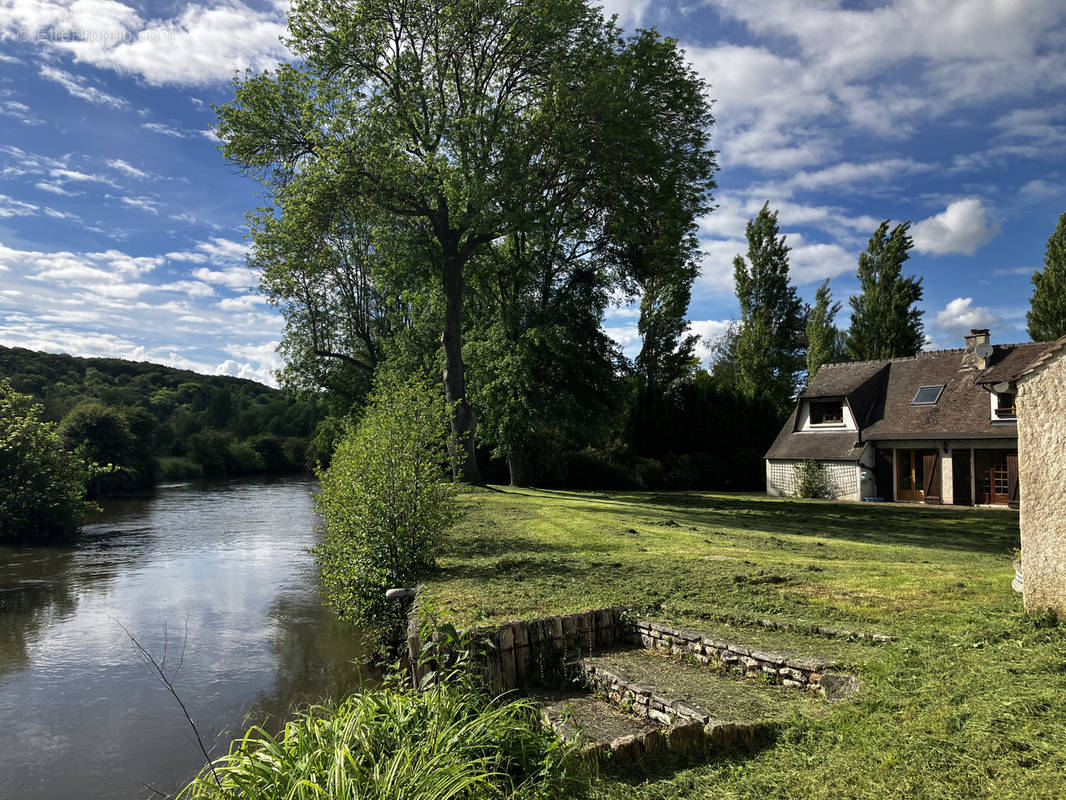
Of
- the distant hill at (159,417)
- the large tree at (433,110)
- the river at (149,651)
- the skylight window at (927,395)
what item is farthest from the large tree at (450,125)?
the distant hill at (159,417)

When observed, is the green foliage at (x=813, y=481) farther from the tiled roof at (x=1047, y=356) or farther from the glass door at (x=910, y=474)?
the tiled roof at (x=1047, y=356)

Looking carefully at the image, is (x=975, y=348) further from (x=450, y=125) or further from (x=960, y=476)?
(x=450, y=125)

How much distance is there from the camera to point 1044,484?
18.2ft

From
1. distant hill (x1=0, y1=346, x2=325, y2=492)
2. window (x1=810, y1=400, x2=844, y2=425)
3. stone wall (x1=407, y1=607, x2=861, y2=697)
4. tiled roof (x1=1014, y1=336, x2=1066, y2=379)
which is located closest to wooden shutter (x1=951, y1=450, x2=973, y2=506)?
window (x1=810, y1=400, x2=844, y2=425)

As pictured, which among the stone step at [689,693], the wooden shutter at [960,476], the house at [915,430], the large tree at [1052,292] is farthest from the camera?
the large tree at [1052,292]

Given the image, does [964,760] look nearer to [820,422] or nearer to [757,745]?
[757,745]

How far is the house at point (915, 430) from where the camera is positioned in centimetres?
2580

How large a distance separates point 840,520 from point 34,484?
2705 cm

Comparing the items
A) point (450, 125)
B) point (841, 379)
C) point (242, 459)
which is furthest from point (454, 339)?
point (242, 459)

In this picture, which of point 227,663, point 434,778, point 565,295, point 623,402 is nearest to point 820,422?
point 623,402

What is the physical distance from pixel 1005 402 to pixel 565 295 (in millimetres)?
17618

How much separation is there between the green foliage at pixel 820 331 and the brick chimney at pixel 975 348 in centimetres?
1417

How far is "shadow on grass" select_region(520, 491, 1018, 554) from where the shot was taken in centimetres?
1583

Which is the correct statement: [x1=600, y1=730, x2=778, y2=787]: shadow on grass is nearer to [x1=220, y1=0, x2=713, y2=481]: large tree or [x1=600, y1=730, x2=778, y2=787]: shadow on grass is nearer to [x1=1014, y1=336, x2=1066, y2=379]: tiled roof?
[x1=1014, y1=336, x2=1066, y2=379]: tiled roof
